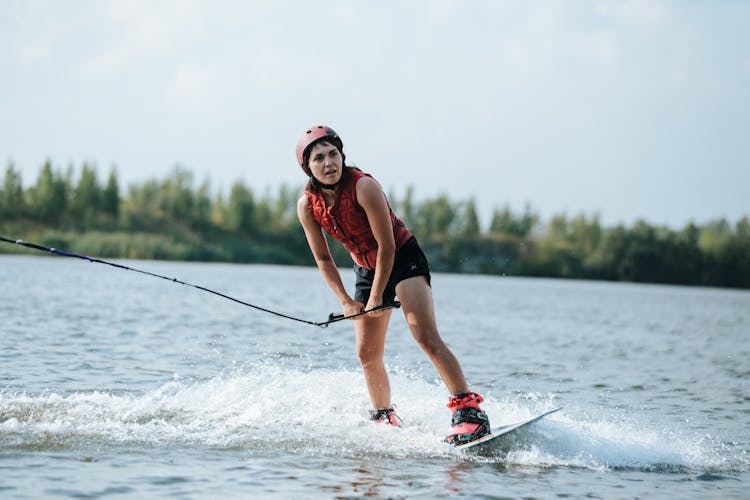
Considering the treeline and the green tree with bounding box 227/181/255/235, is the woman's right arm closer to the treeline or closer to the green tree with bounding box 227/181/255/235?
the treeline

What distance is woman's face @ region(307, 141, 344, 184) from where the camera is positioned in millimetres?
6727

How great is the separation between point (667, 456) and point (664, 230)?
12530 cm

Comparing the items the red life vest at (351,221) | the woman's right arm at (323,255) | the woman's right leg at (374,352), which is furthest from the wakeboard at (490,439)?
the red life vest at (351,221)

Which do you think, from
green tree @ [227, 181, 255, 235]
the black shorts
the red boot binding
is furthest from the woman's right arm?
green tree @ [227, 181, 255, 235]

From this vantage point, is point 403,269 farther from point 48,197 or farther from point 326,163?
point 48,197

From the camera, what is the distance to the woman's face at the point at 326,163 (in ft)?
22.1

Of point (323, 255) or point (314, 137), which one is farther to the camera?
point (323, 255)

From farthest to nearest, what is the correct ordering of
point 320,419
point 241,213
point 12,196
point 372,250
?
1. point 241,213
2. point 12,196
3. point 320,419
4. point 372,250

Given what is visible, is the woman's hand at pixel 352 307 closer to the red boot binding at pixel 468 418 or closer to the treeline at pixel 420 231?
the red boot binding at pixel 468 418

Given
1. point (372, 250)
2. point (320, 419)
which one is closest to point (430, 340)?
point (372, 250)

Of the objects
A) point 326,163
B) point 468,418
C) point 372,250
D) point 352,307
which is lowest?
point 468,418

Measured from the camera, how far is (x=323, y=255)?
24.2 ft

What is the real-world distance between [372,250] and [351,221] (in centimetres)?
31

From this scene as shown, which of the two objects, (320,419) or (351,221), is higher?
(351,221)
